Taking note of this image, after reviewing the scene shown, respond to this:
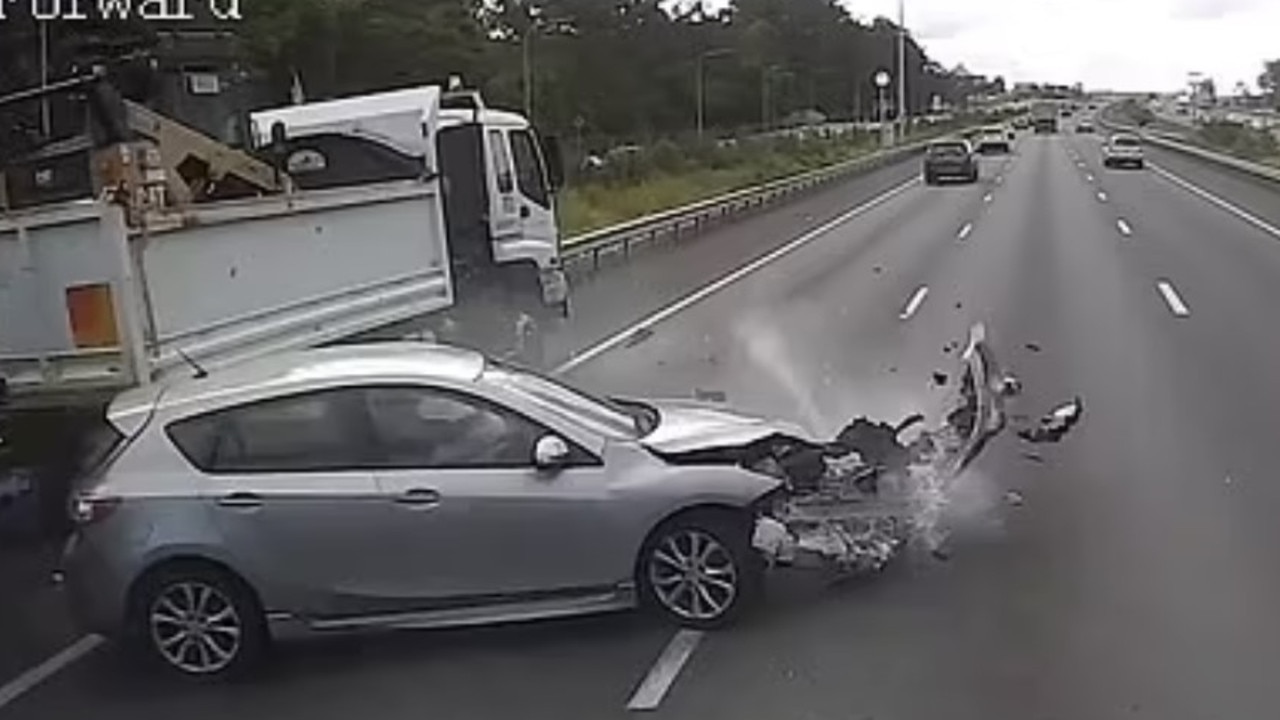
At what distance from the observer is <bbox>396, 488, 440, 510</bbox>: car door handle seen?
829 cm

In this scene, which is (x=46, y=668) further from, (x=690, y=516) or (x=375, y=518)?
(x=690, y=516)

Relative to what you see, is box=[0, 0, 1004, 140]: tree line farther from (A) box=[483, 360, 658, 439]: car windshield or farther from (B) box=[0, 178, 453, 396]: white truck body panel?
(A) box=[483, 360, 658, 439]: car windshield

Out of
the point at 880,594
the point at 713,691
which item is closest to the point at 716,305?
the point at 880,594

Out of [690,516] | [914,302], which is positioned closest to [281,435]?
[690,516]

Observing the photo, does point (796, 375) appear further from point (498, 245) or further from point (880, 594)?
point (880, 594)

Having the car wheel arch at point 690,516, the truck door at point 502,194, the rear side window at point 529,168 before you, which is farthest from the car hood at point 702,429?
the rear side window at point 529,168

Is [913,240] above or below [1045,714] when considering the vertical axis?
below

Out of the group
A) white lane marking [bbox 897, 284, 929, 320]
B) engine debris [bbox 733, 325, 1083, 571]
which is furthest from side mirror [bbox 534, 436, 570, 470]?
white lane marking [bbox 897, 284, 929, 320]

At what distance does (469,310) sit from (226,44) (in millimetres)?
16626

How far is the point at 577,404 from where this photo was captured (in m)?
9.11

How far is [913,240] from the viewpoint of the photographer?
3591 cm

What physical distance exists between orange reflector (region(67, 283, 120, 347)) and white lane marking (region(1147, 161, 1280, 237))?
92.7 ft

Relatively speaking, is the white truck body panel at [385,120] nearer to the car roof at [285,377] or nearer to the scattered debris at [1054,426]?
the scattered debris at [1054,426]

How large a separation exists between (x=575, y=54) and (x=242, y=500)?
89106 millimetres
